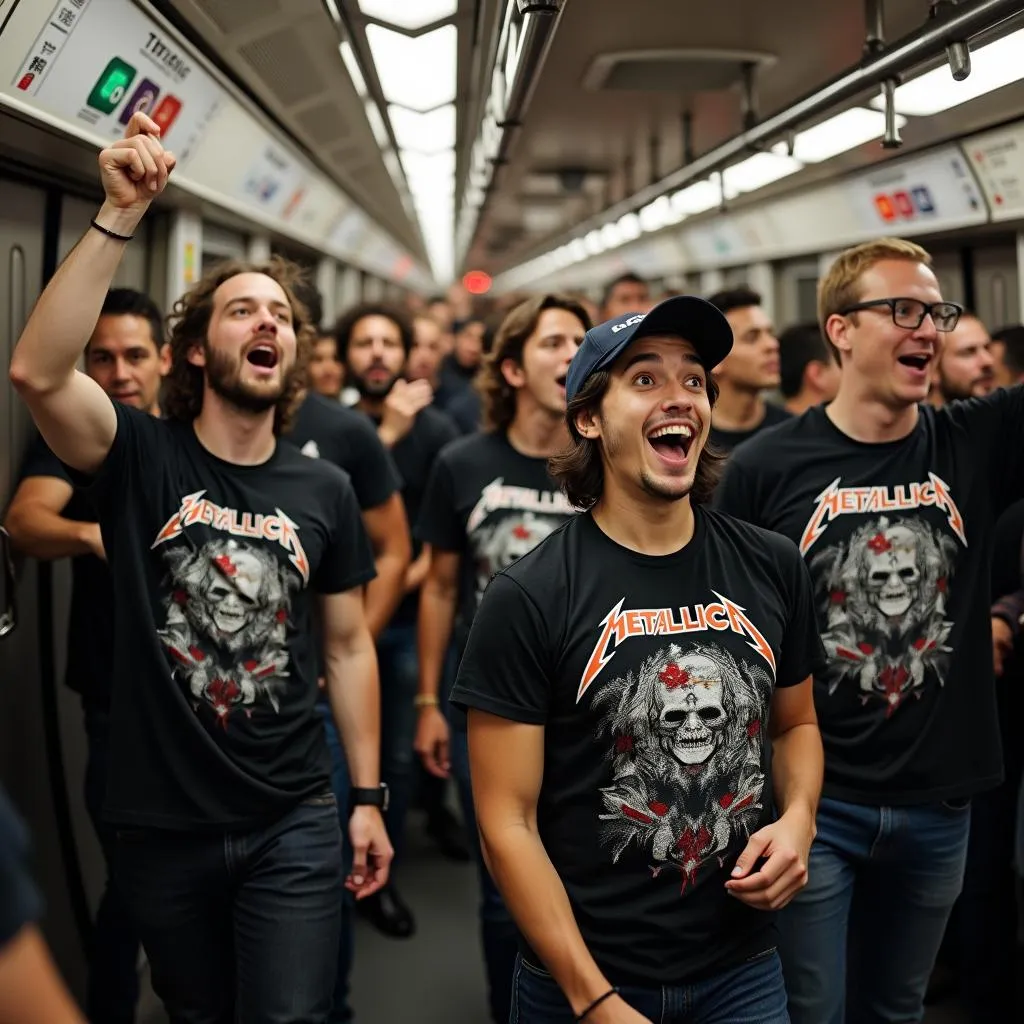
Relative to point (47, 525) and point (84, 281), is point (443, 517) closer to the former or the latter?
point (47, 525)

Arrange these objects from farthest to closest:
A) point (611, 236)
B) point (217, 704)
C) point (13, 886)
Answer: point (611, 236) → point (217, 704) → point (13, 886)

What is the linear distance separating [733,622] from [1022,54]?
282cm

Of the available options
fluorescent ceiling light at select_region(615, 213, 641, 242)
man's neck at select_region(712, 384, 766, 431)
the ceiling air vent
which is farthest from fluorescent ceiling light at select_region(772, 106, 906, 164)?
fluorescent ceiling light at select_region(615, 213, 641, 242)

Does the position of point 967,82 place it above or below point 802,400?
above

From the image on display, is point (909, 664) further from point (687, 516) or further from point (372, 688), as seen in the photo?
point (372, 688)

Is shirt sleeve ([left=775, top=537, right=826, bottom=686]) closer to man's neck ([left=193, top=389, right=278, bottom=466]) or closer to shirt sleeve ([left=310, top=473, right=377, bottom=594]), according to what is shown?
shirt sleeve ([left=310, top=473, right=377, bottom=594])

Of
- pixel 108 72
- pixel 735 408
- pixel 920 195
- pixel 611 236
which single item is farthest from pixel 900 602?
pixel 611 236

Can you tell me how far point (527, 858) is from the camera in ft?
5.54

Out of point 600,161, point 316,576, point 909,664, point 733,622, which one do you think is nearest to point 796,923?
point 909,664

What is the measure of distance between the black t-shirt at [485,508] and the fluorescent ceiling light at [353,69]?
1.76 meters

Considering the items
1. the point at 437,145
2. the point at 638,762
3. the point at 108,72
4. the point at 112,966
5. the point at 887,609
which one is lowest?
the point at 112,966

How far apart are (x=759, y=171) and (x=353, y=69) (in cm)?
271

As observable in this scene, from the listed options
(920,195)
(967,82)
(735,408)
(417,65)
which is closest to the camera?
(967,82)

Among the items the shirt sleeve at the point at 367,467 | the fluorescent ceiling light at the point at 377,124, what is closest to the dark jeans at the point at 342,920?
the shirt sleeve at the point at 367,467
